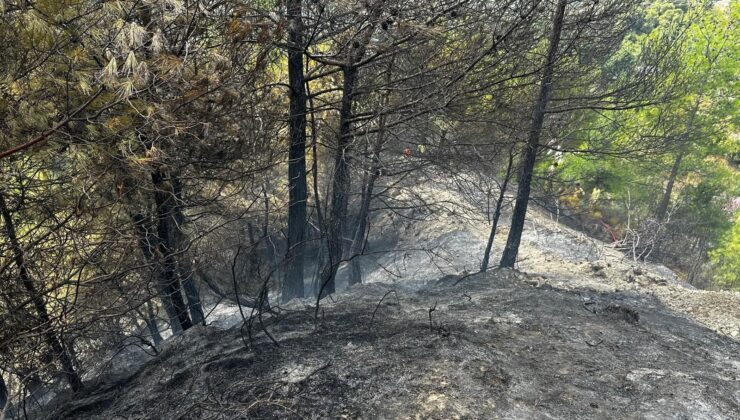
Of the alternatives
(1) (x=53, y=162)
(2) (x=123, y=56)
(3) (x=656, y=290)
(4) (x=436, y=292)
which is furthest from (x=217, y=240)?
(3) (x=656, y=290)

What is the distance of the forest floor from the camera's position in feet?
14.2

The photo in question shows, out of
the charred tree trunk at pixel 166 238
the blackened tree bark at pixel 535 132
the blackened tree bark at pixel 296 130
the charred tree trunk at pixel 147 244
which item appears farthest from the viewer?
the blackened tree bark at pixel 535 132

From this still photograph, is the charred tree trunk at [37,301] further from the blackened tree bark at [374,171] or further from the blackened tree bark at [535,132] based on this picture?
the blackened tree bark at [535,132]

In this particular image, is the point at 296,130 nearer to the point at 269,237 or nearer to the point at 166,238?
the point at 269,237

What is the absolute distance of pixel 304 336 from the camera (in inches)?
232

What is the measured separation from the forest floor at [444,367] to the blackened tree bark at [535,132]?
3092mm

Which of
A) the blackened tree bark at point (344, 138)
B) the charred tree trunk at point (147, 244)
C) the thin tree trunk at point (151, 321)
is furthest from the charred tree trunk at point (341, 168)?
the thin tree trunk at point (151, 321)

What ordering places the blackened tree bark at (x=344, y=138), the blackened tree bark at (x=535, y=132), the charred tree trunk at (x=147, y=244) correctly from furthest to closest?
the blackened tree bark at (x=535, y=132), the blackened tree bark at (x=344, y=138), the charred tree trunk at (x=147, y=244)

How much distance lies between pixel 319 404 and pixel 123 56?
385cm

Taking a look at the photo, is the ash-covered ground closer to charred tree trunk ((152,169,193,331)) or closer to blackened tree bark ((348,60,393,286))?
charred tree trunk ((152,169,193,331))

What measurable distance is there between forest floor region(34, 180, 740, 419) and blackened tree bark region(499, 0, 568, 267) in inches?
122

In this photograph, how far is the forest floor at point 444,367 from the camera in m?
4.33

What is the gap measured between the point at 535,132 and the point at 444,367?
6.60 m

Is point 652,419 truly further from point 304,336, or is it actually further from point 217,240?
point 217,240
